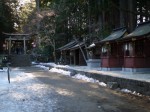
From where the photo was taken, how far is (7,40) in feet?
239

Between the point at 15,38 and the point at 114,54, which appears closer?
the point at 114,54

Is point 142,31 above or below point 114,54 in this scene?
above

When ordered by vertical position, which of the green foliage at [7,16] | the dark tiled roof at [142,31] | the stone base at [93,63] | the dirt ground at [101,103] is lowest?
the dirt ground at [101,103]

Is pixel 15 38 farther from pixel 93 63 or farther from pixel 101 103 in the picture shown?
pixel 101 103

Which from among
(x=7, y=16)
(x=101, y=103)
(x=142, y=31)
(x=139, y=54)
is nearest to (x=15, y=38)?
(x=7, y=16)

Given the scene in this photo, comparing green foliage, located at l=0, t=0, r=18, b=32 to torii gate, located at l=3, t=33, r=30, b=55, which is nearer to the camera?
green foliage, located at l=0, t=0, r=18, b=32

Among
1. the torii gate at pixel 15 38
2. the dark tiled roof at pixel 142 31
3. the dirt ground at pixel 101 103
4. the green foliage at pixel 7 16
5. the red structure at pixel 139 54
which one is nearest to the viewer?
the dirt ground at pixel 101 103

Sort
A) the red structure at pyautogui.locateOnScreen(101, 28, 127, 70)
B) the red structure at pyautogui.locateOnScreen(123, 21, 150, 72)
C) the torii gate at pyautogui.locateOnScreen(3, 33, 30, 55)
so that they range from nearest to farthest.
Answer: the red structure at pyautogui.locateOnScreen(123, 21, 150, 72)
the red structure at pyautogui.locateOnScreen(101, 28, 127, 70)
the torii gate at pyautogui.locateOnScreen(3, 33, 30, 55)

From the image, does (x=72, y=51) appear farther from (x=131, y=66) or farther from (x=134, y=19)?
(x=131, y=66)

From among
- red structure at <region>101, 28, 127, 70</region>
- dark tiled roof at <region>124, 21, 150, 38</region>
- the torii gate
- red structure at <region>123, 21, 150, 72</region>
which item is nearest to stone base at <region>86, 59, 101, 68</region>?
red structure at <region>101, 28, 127, 70</region>

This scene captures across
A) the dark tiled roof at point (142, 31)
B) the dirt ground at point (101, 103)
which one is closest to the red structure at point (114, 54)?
the dark tiled roof at point (142, 31)

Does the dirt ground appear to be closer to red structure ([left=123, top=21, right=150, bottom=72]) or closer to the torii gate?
red structure ([left=123, top=21, right=150, bottom=72])

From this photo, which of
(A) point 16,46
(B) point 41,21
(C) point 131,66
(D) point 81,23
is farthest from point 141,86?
(A) point 16,46

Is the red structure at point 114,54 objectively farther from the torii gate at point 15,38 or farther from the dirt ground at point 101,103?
the torii gate at point 15,38
